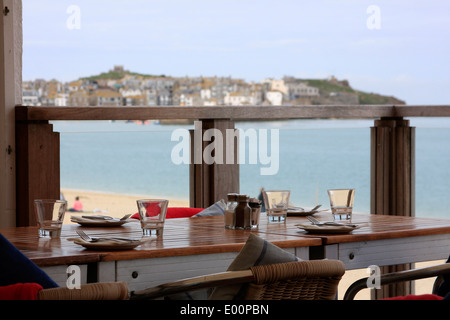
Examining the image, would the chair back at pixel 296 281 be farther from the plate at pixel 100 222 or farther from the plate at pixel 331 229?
the plate at pixel 100 222

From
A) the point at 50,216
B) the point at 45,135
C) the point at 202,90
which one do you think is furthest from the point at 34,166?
the point at 202,90

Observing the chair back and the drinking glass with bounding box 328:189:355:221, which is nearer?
the chair back

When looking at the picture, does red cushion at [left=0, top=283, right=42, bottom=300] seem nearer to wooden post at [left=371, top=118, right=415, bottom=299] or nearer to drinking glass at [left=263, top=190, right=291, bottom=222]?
drinking glass at [left=263, top=190, right=291, bottom=222]

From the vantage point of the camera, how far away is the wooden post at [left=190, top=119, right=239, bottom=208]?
123 inches

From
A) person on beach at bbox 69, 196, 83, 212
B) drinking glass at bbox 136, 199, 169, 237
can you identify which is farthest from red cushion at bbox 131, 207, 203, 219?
person on beach at bbox 69, 196, 83, 212

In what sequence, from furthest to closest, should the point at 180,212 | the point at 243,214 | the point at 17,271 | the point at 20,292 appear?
the point at 180,212, the point at 243,214, the point at 17,271, the point at 20,292

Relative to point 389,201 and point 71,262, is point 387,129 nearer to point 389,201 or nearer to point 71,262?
point 389,201

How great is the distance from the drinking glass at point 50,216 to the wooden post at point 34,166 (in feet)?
3.03

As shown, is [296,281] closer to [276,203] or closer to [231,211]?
[231,211]

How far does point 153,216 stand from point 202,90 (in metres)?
25.3

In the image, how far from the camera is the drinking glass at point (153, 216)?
194 centimetres

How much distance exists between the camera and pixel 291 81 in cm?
2886

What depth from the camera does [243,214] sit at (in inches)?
84.4

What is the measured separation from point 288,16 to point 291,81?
3768mm
